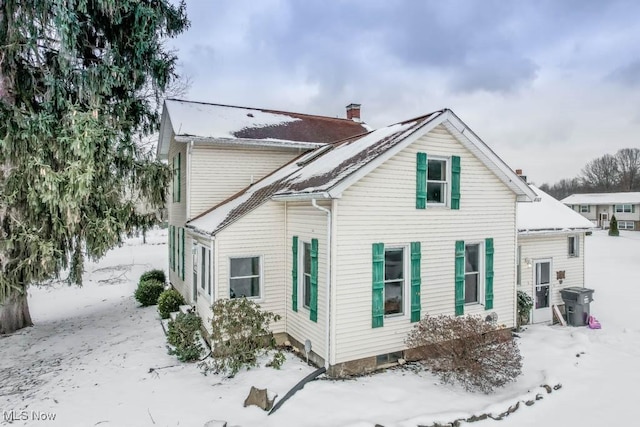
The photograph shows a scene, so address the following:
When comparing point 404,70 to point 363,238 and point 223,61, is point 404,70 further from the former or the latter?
point 363,238

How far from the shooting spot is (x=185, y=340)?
30.2 feet

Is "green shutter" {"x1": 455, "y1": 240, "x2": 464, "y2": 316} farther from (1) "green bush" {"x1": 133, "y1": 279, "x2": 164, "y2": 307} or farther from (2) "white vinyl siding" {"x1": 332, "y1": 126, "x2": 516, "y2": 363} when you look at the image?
(1) "green bush" {"x1": 133, "y1": 279, "x2": 164, "y2": 307}

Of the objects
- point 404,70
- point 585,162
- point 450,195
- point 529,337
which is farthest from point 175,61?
point 585,162

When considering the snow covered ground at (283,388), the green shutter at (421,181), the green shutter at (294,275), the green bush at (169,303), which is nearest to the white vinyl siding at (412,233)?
the green shutter at (421,181)

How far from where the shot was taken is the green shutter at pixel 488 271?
10250mm

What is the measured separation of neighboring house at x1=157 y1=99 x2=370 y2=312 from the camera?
490 inches

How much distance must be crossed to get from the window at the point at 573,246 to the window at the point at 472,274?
5751 millimetres

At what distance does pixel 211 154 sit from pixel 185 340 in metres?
6.38

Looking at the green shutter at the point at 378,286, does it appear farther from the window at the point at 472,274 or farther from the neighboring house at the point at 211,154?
the neighboring house at the point at 211,154

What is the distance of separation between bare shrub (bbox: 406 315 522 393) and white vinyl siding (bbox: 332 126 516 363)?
815 millimetres

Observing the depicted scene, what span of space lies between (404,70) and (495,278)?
55.7 feet

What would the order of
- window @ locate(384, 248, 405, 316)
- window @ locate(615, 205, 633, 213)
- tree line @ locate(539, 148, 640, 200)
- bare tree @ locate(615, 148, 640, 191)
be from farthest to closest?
tree line @ locate(539, 148, 640, 200) → bare tree @ locate(615, 148, 640, 191) → window @ locate(615, 205, 633, 213) → window @ locate(384, 248, 405, 316)

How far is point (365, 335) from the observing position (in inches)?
334

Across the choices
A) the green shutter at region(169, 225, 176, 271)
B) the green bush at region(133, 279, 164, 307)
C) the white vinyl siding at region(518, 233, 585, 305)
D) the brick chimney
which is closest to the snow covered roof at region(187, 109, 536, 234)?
the white vinyl siding at region(518, 233, 585, 305)
